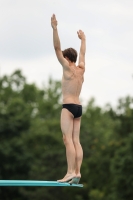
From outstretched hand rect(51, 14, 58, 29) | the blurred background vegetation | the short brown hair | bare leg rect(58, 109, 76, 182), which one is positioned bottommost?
the blurred background vegetation

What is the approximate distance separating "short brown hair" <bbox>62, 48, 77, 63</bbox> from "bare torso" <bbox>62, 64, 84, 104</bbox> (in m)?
0.15

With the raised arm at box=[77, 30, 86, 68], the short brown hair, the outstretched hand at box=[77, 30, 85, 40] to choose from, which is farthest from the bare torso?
the outstretched hand at box=[77, 30, 85, 40]

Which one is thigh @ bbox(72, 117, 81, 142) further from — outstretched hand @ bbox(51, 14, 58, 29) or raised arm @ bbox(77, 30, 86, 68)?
outstretched hand @ bbox(51, 14, 58, 29)

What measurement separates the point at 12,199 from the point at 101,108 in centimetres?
3720

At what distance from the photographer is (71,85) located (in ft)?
59.2

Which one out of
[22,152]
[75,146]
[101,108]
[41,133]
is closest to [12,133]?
[22,152]

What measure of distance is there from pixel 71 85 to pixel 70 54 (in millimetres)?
583

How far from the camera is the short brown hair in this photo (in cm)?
1809

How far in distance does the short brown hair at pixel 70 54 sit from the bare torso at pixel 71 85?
0.49ft

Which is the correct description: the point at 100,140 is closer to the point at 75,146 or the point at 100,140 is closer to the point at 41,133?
the point at 41,133

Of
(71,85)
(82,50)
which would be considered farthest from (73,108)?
(82,50)

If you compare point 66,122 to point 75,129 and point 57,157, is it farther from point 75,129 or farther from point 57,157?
point 57,157

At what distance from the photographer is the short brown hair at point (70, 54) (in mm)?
18094

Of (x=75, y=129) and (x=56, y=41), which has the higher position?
(x=56, y=41)
